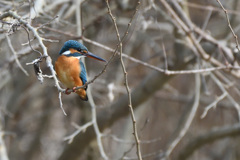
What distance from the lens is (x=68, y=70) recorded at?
317 cm

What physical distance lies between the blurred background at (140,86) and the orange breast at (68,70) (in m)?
0.69

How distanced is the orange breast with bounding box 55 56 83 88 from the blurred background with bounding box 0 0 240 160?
690 mm

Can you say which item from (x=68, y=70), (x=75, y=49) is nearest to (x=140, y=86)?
(x=68, y=70)

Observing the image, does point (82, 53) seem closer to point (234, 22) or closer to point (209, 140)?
point (209, 140)

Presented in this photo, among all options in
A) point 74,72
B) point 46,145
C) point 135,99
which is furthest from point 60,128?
point 74,72

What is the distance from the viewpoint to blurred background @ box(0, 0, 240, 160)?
4.53 m

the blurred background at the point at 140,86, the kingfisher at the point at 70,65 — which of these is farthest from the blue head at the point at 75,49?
the blurred background at the point at 140,86

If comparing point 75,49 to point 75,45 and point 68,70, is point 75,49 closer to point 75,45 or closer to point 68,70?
point 75,45

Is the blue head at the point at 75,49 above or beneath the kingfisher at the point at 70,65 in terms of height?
above

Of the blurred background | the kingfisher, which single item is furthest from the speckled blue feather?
the blurred background

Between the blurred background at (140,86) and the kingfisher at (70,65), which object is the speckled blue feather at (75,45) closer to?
the kingfisher at (70,65)

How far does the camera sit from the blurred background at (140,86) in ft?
14.9

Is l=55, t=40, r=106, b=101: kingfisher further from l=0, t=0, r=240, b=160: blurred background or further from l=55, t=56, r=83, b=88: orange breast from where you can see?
l=0, t=0, r=240, b=160: blurred background

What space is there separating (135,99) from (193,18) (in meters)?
2.69
